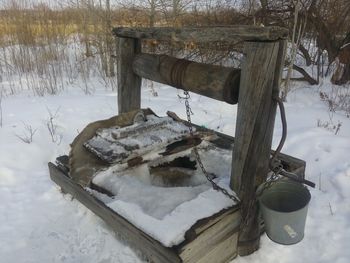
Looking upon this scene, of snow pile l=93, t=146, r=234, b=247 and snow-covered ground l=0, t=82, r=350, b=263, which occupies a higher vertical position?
snow pile l=93, t=146, r=234, b=247

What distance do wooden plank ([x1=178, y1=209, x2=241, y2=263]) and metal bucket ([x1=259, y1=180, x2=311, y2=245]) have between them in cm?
22

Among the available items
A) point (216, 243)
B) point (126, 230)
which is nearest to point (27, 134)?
point (126, 230)

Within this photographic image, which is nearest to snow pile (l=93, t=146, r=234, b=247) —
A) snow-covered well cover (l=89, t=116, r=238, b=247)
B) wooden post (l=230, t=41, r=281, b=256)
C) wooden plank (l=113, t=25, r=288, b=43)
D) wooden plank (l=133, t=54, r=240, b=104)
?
snow-covered well cover (l=89, t=116, r=238, b=247)

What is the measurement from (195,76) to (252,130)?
1.81 feet

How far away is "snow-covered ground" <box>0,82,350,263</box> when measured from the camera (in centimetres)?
238

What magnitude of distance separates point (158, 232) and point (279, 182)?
2.70 ft

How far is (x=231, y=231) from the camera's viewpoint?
6.96 ft

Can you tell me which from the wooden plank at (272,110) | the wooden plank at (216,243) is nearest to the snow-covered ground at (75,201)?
the wooden plank at (216,243)

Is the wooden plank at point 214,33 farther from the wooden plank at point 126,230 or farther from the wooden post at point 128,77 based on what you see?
the wooden plank at point 126,230

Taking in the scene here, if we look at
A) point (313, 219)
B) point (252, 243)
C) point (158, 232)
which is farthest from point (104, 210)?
point (313, 219)

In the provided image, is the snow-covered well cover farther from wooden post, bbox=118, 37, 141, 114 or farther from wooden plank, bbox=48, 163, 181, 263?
wooden post, bbox=118, 37, 141, 114

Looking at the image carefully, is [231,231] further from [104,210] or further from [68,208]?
[68,208]

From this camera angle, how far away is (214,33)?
199cm

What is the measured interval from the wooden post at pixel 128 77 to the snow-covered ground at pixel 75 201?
1.03m
